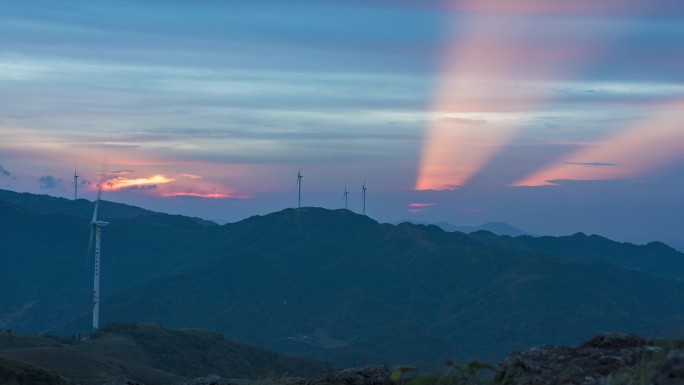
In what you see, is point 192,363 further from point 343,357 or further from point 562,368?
point 562,368

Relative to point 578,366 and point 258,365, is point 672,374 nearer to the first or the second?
point 578,366

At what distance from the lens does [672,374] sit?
7734 mm

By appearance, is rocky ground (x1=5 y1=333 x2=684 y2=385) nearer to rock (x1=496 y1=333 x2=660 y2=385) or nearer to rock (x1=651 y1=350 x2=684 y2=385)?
rock (x1=496 y1=333 x2=660 y2=385)

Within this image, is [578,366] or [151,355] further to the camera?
[151,355]

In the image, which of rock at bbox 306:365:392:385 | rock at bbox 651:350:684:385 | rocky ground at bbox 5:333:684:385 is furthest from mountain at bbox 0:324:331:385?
rock at bbox 651:350:684:385

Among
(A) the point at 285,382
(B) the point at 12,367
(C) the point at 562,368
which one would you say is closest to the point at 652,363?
(C) the point at 562,368

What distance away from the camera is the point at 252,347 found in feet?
480

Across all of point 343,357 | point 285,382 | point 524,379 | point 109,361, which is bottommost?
point 343,357

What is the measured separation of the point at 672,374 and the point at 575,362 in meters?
2.73

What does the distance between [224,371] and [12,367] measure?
232ft

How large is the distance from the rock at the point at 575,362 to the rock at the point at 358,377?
4295mm

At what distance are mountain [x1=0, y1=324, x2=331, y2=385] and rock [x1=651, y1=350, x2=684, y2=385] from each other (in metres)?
89.0

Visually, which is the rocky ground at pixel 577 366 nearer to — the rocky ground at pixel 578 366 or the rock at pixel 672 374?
the rocky ground at pixel 578 366

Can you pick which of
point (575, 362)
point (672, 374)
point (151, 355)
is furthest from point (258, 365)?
point (672, 374)
